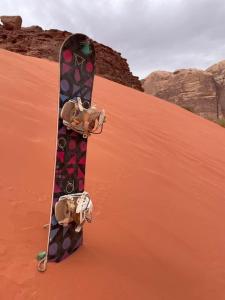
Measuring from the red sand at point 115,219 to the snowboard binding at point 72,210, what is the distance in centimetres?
21

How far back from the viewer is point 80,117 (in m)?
1.87

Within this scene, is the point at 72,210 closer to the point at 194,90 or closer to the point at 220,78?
the point at 194,90

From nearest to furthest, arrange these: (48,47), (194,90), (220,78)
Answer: (48,47) < (194,90) < (220,78)

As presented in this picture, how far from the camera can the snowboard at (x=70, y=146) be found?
1863 mm

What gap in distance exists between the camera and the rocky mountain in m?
30.1

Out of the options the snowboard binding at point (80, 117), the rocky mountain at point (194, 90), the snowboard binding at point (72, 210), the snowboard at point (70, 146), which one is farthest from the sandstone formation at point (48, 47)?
the snowboard binding at point (72, 210)

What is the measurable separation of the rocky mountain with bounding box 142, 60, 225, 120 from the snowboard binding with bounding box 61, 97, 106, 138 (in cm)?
2754

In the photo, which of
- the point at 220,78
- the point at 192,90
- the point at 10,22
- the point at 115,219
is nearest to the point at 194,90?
the point at 192,90

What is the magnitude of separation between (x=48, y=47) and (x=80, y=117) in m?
16.3

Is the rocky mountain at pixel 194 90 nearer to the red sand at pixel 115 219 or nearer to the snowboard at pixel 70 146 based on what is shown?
the red sand at pixel 115 219

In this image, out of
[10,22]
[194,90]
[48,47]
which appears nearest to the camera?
[48,47]

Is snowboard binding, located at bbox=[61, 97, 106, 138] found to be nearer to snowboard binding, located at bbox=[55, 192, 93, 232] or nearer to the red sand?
snowboard binding, located at bbox=[55, 192, 93, 232]

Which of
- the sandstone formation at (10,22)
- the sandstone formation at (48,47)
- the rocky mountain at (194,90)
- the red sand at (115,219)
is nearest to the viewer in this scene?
the red sand at (115,219)

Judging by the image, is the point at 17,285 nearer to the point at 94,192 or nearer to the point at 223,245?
the point at 94,192
